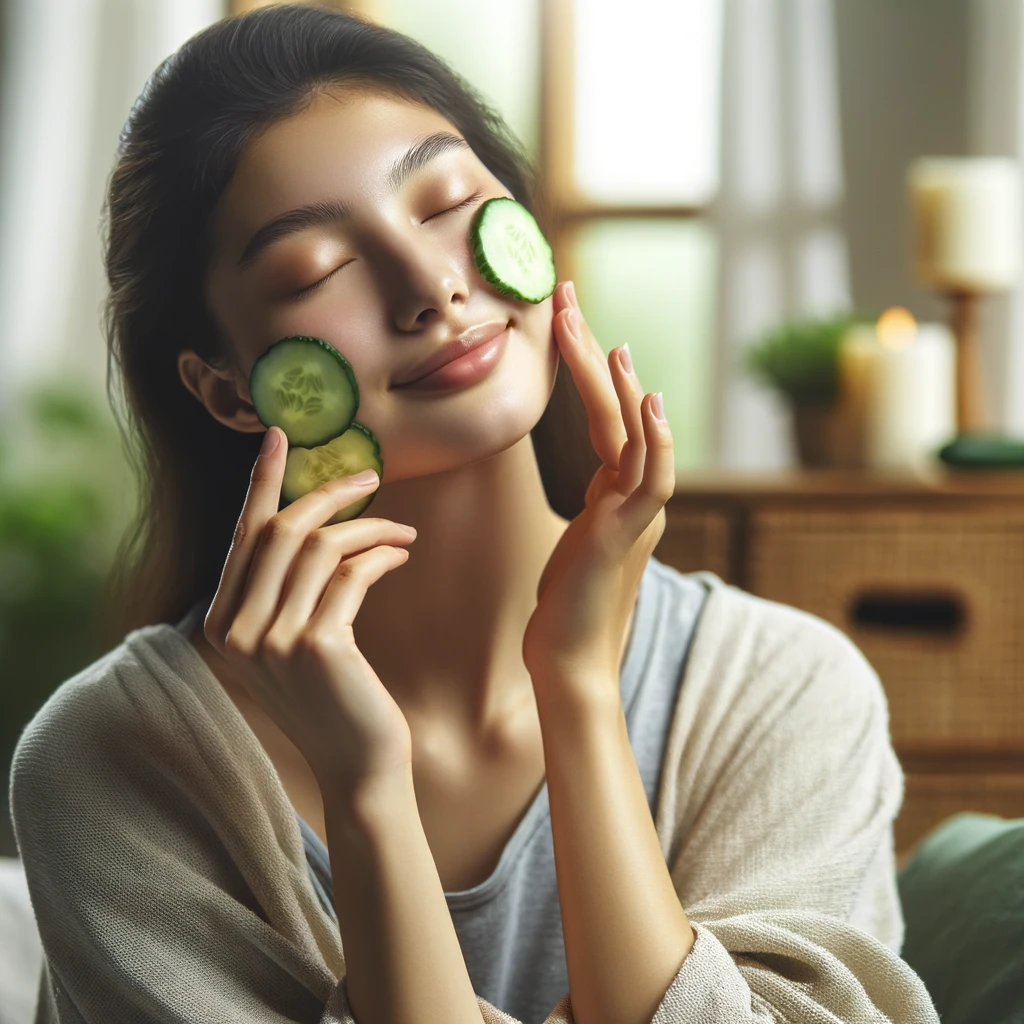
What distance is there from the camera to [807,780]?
1.20 m

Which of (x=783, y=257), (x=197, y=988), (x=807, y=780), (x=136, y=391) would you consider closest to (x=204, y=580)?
(x=136, y=391)

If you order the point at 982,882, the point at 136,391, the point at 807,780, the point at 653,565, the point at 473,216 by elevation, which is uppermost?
the point at 473,216

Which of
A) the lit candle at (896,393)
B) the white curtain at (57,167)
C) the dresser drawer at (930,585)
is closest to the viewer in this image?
the dresser drawer at (930,585)

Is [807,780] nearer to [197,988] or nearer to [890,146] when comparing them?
[197,988]

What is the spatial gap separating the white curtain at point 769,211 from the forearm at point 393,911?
2.57 metres

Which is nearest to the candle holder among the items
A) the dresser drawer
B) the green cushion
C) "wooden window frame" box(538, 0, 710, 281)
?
the dresser drawer

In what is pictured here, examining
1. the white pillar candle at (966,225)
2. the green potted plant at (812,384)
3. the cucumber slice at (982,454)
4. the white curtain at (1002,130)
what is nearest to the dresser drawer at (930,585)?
the cucumber slice at (982,454)

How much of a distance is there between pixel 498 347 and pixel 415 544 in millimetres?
240

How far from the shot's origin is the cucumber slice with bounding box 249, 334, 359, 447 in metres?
1.05

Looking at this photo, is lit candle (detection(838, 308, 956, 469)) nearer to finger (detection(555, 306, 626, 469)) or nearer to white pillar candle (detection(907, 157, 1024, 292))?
white pillar candle (detection(907, 157, 1024, 292))

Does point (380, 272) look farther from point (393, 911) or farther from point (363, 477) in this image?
point (393, 911)

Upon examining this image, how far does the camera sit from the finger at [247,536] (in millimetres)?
988

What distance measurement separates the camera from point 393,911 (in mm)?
966

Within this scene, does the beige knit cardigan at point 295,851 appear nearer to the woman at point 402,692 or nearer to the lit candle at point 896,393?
the woman at point 402,692
